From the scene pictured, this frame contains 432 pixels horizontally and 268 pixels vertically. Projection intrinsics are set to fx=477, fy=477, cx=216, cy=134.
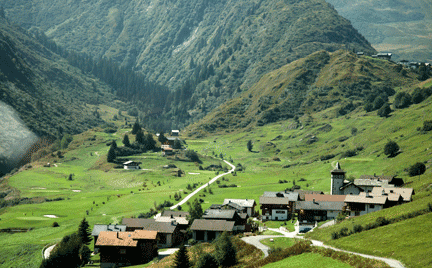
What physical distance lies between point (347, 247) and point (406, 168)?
72.6 meters

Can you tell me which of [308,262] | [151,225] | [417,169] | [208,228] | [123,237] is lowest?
[308,262]

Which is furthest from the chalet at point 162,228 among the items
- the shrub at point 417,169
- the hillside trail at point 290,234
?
the shrub at point 417,169

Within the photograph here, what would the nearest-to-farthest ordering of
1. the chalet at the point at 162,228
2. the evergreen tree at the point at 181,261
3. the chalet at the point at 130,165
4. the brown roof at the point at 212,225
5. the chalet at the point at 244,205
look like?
the evergreen tree at the point at 181,261, the brown roof at the point at 212,225, the chalet at the point at 162,228, the chalet at the point at 244,205, the chalet at the point at 130,165

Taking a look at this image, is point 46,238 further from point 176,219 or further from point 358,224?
point 358,224

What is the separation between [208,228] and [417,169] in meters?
55.3

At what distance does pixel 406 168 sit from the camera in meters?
123

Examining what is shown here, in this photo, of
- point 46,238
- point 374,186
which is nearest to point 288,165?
point 374,186

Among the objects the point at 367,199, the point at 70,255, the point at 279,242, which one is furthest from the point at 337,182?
the point at 70,255

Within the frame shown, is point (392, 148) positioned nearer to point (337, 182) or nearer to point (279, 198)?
point (337, 182)

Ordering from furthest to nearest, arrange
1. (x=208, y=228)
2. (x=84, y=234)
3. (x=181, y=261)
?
1. (x=84, y=234)
2. (x=208, y=228)
3. (x=181, y=261)

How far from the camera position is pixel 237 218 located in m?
99.2

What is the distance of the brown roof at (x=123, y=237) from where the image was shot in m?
88.6

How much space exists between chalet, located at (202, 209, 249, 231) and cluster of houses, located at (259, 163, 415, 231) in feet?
37.2

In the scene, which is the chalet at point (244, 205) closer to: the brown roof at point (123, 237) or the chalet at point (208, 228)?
the chalet at point (208, 228)
